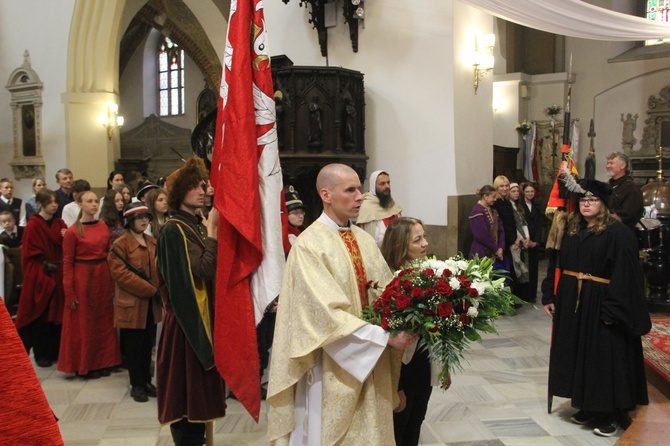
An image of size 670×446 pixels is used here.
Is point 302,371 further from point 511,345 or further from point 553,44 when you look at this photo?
point 553,44

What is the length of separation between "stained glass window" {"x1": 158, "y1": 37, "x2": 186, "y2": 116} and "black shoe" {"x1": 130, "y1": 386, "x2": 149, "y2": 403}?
1621cm

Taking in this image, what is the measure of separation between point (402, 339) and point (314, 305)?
0.36 m

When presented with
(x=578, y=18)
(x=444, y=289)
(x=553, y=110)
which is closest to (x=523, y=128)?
(x=553, y=110)

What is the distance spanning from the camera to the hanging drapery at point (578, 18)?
5793 millimetres

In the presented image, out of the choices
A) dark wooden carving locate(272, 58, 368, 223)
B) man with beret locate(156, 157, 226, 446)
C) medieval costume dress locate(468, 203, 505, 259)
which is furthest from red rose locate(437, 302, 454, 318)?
dark wooden carving locate(272, 58, 368, 223)

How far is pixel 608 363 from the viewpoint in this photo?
378 centimetres

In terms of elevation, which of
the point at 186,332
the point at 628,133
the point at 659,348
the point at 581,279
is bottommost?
the point at 659,348

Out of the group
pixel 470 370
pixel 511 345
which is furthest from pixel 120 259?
pixel 511 345

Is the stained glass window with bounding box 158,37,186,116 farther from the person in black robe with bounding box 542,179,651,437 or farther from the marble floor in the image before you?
the person in black robe with bounding box 542,179,651,437

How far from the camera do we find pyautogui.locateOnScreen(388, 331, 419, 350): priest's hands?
222cm

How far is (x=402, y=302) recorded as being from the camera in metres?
2.14

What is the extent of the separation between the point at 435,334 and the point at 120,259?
3222 millimetres

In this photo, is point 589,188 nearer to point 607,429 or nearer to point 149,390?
point 607,429

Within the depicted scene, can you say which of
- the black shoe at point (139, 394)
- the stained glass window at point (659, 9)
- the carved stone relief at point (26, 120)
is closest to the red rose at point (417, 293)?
the black shoe at point (139, 394)
